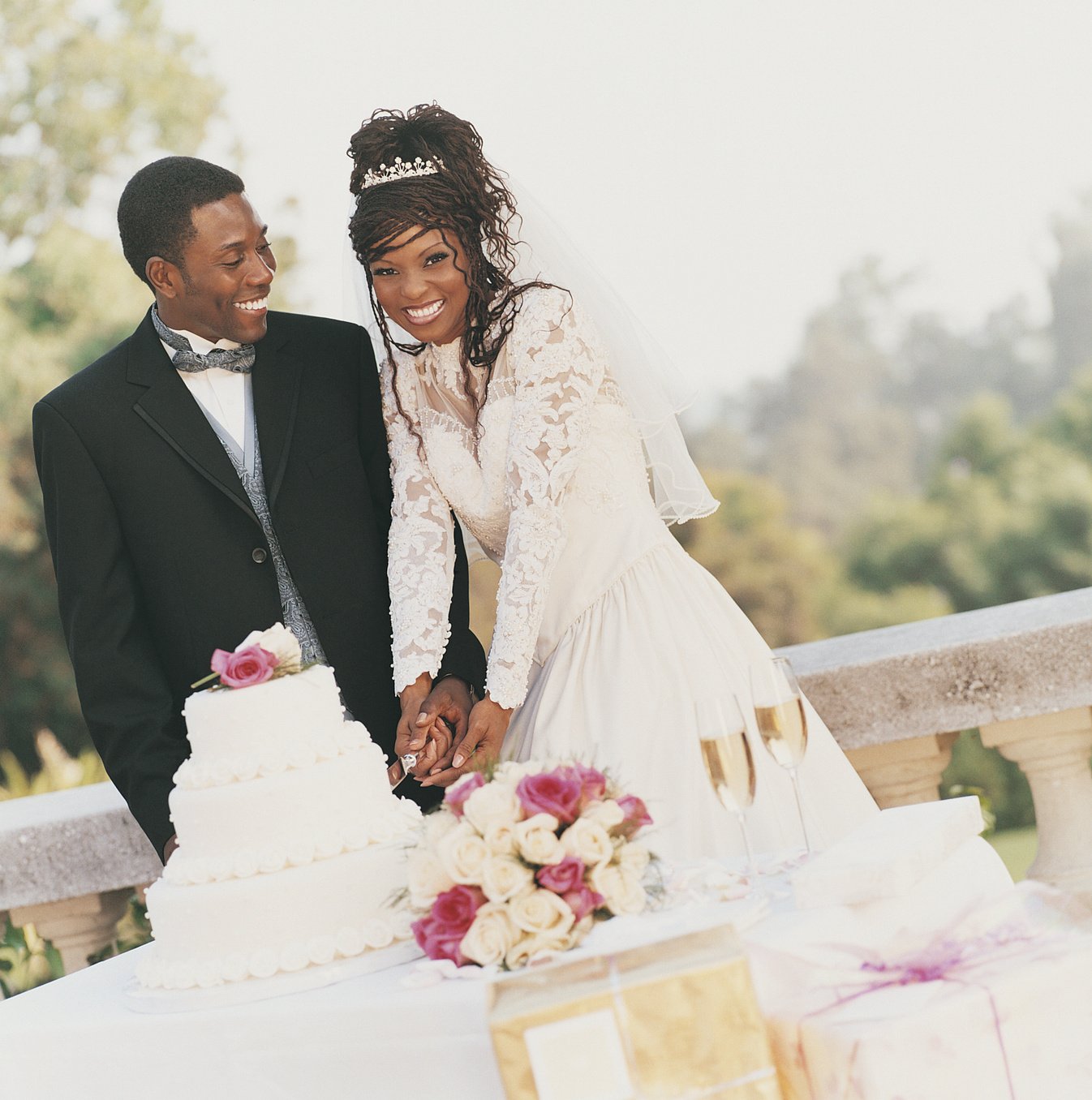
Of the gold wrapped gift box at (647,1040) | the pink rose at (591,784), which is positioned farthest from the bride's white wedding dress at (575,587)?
the gold wrapped gift box at (647,1040)

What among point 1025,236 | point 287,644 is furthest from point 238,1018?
point 1025,236

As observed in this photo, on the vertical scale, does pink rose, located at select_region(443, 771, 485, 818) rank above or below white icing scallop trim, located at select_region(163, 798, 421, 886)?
above

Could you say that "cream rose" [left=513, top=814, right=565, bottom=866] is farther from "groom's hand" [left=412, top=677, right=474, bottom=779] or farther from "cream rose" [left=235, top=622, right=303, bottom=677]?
"groom's hand" [left=412, top=677, right=474, bottom=779]

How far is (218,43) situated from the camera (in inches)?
711

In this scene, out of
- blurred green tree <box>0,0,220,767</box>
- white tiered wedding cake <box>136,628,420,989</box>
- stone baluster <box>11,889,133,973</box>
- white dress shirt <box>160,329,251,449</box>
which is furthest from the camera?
blurred green tree <box>0,0,220,767</box>

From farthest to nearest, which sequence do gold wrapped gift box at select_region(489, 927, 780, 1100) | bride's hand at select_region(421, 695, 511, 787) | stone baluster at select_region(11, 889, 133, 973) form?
stone baluster at select_region(11, 889, 133, 973), bride's hand at select_region(421, 695, 511, 787), gold wrapped gift box at select_region(489, 927, 780, 1100)

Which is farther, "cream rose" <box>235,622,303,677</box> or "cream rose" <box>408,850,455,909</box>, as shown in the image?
"cream rose" <box>235,622,303,677</box>

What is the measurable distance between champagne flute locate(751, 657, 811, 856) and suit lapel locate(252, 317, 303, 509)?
1.46 meters

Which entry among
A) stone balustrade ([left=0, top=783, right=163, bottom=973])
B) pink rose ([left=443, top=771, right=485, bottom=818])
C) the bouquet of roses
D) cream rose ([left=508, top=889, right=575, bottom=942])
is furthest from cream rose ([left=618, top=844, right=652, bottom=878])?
stone balustrade ([left=0, top=783, right=163, bottom=973])

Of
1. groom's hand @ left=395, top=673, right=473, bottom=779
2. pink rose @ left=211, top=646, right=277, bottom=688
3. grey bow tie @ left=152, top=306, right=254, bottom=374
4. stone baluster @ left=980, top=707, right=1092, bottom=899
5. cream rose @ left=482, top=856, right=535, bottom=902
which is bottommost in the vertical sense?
stone baluster @ left=980, top=707, right=1092, bottom=899

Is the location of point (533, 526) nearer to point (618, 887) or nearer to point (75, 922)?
point (618, 887)

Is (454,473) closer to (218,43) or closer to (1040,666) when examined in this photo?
(1040,666)

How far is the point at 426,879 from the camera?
6.14 feet

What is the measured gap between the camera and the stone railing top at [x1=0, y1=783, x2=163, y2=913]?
368cm
